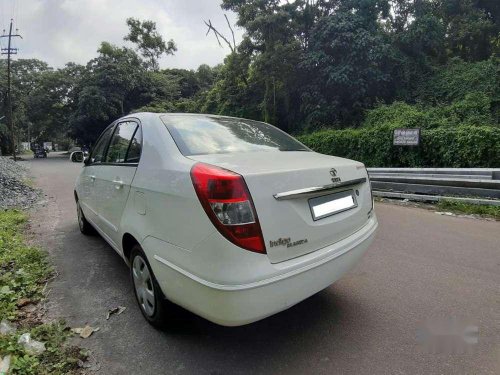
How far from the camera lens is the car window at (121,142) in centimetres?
313

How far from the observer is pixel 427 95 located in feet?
52.1

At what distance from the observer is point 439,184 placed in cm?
667

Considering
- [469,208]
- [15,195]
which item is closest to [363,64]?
[469,208]

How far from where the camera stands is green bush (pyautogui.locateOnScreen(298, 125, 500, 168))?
8.98 metres

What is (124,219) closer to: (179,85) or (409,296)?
(409,296)

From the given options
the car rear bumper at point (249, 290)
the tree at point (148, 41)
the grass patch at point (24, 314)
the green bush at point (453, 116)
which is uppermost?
the tree at point (148, 41)

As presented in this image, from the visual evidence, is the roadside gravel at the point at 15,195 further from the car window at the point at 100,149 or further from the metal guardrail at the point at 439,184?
the metal guardrail at the point at 439,184

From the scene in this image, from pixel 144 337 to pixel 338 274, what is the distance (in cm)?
152

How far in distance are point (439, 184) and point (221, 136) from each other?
5543 millimetres

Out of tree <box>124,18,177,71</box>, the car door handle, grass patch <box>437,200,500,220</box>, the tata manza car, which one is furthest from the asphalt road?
tree <box>124,18,177,71</box>

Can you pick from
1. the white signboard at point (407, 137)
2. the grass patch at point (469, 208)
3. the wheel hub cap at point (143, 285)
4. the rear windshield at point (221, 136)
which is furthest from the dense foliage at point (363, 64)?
the wheel hub cap at point (143, 285)

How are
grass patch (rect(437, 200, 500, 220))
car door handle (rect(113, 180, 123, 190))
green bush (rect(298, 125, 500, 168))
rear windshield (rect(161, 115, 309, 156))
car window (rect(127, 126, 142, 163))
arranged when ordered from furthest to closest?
1. green bush (rect(298, 125, 500, 168))
2. grass patch (rect(437, 200, 500, 220))
3. car door handle (rect(113, 180, 123, 190))
4. car window (rect(127, 126, 142, 163))
5. rear windshield (rect(161, 115, 309, 156))

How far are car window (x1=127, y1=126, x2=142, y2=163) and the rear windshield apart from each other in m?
0.27

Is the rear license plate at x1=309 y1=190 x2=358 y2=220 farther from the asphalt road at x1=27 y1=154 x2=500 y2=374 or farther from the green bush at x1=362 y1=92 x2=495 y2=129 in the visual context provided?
the green bush at x1=362 y1=92 x2=495 y2=129
